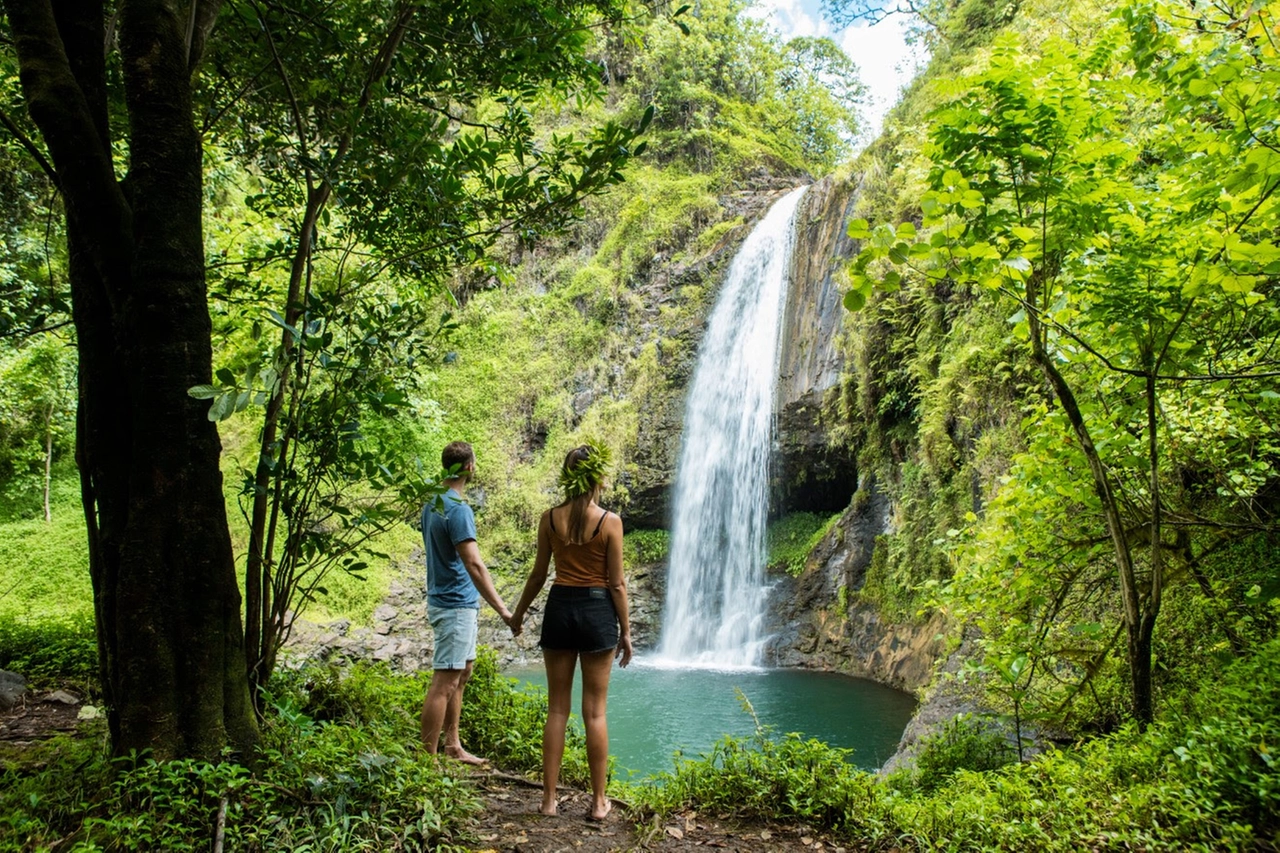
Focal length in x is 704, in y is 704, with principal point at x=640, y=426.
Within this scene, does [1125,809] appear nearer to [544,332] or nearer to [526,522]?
[526,522]

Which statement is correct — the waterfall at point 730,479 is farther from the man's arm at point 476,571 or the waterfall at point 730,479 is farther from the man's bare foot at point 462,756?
the man's arm at point 476,571

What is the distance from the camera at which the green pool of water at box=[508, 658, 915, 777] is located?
25.0 feet

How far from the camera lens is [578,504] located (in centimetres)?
333

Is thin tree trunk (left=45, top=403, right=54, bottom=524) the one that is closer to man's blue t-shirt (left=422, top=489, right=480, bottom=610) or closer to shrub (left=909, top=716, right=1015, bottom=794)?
man's blue t-shirt (left=422, top=489, right=480, bottom=610)

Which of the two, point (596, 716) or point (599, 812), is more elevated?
point (596, 716)

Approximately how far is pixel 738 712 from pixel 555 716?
6.38 metres

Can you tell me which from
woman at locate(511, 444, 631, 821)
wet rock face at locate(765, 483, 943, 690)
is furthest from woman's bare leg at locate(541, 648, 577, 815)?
wet rock face at locate(765, 483, 943, 690)

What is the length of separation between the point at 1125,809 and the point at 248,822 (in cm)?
319

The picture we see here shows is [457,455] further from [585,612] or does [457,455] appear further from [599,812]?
[599,812]

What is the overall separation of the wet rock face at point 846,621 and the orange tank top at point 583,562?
284 inches

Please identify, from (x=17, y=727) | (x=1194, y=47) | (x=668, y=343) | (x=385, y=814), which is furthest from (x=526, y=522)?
(x=1194, y=47)

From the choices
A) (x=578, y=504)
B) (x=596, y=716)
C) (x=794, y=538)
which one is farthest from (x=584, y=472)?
(x=794, y=538)

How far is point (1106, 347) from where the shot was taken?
11.5 ft

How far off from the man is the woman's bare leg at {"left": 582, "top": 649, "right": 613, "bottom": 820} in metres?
0.62
